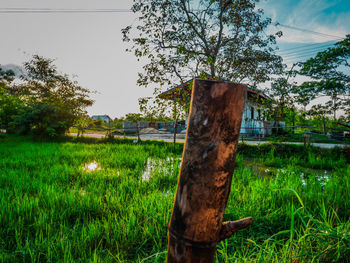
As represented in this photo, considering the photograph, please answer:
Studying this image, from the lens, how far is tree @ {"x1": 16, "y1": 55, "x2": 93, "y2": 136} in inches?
380

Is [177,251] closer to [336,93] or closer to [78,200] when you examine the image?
[78,200]

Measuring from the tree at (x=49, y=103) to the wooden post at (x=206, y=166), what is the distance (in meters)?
10.4

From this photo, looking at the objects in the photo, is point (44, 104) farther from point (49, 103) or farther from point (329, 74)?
point (329, 74)

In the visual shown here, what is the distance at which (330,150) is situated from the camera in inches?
237

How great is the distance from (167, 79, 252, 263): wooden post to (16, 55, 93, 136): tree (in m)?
10.4

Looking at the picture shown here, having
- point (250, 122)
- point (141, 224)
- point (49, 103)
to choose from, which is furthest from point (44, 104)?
point (250, 122)

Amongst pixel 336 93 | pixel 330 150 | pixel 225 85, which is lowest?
pixel 330 150

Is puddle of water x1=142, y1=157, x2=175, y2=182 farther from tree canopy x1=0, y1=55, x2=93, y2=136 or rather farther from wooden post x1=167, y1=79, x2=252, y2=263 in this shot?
tree canopy x1=0, y1=55, x2=93, y2=136

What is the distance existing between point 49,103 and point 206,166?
1246 cm

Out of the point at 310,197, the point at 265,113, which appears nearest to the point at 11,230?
the point at 310,197

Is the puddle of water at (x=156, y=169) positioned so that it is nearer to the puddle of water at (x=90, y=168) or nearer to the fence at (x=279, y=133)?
the puddle of water at (x=90, y=168)

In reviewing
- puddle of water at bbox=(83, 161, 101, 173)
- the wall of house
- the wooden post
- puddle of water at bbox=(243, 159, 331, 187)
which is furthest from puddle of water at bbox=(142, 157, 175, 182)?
the wall of house

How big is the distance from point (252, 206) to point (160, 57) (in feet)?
16.1

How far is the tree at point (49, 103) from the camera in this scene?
9656mm
